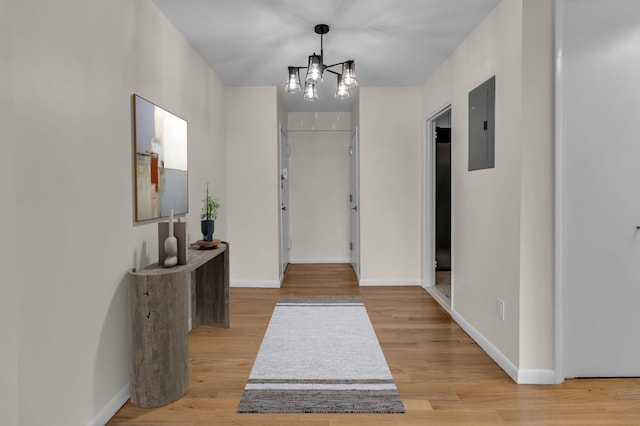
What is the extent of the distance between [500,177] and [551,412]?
1.39m

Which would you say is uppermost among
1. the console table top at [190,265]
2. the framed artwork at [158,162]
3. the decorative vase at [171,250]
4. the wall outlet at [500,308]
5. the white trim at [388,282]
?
the framed artwork at [158,162]

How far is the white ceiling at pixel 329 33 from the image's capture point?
283cm

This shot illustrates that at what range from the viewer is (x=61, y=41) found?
1747 mm

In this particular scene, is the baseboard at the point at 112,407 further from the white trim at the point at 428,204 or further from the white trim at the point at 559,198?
the white trim at the point at 428,204

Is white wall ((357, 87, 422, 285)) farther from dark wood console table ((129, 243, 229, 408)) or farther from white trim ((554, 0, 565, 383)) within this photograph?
dark wood console table ((129, 243, 229, 408))

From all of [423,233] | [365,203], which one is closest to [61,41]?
[365,203]

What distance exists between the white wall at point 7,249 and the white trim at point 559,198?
104 inches

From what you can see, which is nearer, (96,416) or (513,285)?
(96,416)

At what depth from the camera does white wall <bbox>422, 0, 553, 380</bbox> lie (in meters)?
2.47

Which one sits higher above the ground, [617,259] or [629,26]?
[629,26]

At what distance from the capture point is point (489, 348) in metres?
2.91

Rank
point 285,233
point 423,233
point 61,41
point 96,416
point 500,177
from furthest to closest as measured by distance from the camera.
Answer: point 285,233 < point 423,233 < point 500,177 < point 96,416 < point 61,41

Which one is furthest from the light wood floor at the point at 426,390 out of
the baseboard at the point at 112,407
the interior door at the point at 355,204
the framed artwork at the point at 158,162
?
the interior door at the point at 355,204

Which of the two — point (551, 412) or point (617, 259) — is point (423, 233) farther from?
point (551, 412)
